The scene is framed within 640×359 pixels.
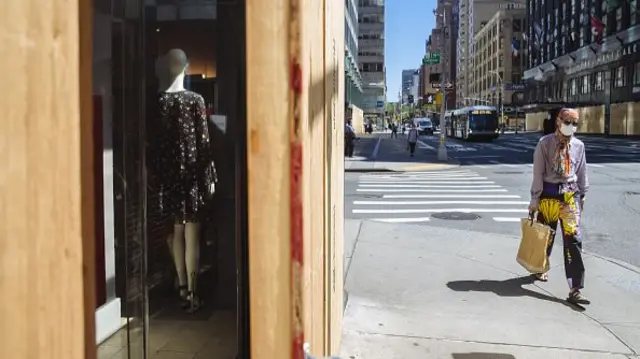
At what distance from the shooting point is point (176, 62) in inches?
144

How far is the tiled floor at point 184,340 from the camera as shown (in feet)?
10.9

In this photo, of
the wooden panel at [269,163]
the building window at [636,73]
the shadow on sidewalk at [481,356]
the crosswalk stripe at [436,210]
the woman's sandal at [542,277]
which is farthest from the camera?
the building window at [636,73]

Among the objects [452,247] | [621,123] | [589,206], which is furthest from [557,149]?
[621,123]

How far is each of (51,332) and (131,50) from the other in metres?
2.02

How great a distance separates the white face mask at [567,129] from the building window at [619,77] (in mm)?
65843

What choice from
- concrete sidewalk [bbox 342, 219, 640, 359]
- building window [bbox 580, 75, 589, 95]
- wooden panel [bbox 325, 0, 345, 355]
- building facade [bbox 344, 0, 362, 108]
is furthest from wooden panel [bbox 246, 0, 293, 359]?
building window [bbox 580, 75, 589, 95]

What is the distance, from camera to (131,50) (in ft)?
10.5

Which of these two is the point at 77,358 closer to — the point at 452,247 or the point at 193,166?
the point at 193,166

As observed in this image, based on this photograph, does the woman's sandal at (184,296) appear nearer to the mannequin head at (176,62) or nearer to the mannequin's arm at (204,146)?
the mannequin's arm at (204,146)

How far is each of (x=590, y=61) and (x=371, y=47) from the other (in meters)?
48.9

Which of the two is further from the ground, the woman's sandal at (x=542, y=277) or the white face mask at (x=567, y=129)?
the white face mask at (x=567, y=129)

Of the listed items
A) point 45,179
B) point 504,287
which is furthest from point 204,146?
point 504,287

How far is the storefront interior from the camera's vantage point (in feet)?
10.3

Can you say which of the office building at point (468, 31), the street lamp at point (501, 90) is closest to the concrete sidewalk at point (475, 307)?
the street lamp at point (501, 90)
